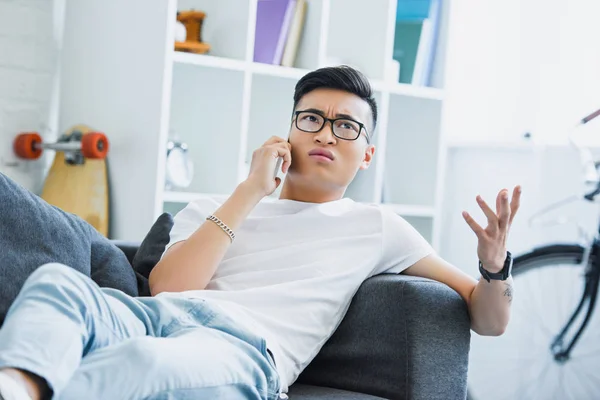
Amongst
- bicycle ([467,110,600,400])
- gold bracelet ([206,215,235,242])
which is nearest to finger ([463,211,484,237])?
gold bracelet ([206,215,235,242])

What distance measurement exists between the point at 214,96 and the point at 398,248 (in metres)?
1.45

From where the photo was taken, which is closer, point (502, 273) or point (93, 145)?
A: point (502, 273)

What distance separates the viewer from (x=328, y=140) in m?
1.95

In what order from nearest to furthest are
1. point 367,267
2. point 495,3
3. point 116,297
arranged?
point 116,297 < point 367,267 < point 495,3

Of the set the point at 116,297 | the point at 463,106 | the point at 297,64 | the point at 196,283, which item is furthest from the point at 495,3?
the point at 116,297

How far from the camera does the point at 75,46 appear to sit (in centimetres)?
328

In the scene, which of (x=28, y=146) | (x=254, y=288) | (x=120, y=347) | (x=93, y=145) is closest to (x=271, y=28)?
(x=93, y=145)

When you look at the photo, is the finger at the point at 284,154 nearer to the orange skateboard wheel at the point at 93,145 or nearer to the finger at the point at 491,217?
the finger at the point at 491,217

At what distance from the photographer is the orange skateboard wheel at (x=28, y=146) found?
10.4 feet

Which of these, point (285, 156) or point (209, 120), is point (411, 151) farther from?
point (285, 156)

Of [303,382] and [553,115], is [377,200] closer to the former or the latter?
[553,115]

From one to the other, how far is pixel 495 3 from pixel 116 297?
2654mm

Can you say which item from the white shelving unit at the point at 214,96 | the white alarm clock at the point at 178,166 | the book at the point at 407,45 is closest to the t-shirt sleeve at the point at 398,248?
the white shelving unit at the point at 214,96

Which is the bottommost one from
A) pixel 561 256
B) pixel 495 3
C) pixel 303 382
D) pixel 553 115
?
pixel 303 382
